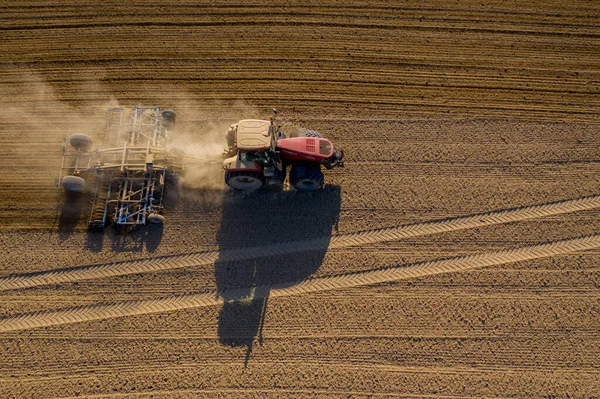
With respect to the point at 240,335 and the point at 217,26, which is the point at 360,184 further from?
the point at 217,26

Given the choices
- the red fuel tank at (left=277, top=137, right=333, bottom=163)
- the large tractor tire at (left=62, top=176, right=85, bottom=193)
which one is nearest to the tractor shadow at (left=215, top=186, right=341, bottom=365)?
the red fuel tank at (left=277, top=137, right=333, bottom=163)

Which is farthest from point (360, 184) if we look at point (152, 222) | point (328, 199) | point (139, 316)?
Answer: point (139, 316)

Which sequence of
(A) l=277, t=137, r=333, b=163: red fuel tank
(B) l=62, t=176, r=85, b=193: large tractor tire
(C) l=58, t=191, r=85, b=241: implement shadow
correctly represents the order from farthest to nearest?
1. (C) l=58, t=191, r=85, b=241: implement shadow
2. (B) l=62, t=176, r=85, b=193: large tractor tire
3. (A) l=277, t=137, r=333, b=163: red fuel tank

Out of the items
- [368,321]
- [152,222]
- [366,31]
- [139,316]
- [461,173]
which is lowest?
[139,316]

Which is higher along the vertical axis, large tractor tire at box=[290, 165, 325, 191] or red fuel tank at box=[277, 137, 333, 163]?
red fuel tank at box=[277, 137, 333, 163]

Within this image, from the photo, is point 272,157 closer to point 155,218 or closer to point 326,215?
point 326,215

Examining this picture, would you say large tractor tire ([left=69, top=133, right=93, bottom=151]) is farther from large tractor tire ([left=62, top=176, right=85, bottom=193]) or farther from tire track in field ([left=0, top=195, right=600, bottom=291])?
tire track in field ([left=0, top=195, right=600, bottom=291])
